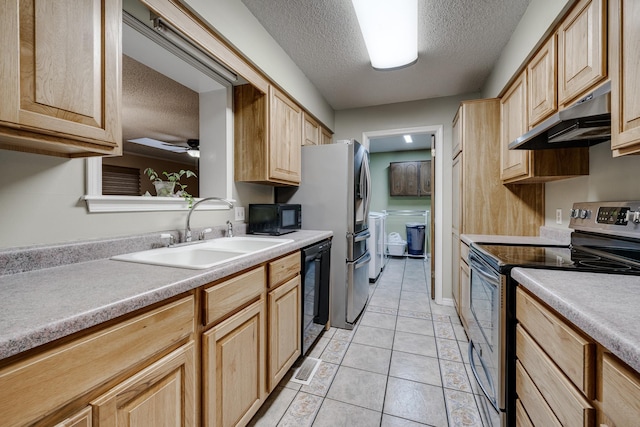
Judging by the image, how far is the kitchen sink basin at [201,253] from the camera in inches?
48.0

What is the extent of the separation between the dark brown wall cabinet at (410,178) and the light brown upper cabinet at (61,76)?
5.47 metres

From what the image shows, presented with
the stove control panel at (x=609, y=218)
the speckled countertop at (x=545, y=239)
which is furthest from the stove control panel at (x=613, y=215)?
the speckled countertop at (x=545, y=239)

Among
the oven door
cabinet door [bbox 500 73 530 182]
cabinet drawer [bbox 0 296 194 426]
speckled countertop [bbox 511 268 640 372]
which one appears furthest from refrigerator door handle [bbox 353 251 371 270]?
cabinet drawer [bbox 0 296 194 426]

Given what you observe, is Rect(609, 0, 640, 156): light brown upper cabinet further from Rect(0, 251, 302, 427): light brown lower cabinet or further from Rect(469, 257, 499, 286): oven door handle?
Rect(0, 251, 302, 427): light brown lower cabinet

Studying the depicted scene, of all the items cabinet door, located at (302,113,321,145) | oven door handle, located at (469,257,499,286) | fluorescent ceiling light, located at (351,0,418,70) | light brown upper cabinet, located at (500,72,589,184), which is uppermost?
fluorescent ceiling light, located at (351,0,418,70)

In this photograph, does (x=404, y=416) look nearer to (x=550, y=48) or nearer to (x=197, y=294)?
(x=197, y=294)

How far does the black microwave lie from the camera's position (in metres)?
2.11

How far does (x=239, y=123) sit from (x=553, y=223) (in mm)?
2554

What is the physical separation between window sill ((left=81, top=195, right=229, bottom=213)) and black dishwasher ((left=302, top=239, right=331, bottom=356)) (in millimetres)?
842

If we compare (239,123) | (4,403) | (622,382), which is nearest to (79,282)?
(4,403)

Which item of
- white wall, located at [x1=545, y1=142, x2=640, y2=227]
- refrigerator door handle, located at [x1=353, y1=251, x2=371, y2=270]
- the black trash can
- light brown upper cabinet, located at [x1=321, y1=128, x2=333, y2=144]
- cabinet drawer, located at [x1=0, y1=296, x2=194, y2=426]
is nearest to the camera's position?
cabinet drawer, located at [x1=0, y1=296, x2=194, y2=426]

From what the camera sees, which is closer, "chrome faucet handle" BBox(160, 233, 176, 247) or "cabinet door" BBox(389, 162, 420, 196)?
"chrome faucet handle" BBox(160, 233, 176, 247)

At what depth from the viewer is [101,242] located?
3.90 feet

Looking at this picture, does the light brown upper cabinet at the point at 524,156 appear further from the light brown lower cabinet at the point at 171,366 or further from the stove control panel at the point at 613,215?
the light brown lower cabinet at the point at 171,366
